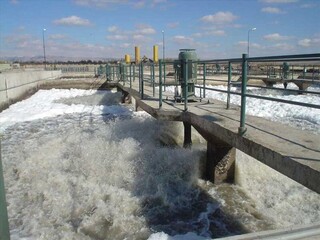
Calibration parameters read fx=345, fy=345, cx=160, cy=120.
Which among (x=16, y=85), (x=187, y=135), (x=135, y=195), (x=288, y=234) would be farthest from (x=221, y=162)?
(x=16, y=85)

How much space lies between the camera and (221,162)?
7391mm

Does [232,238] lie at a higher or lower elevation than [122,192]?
higher

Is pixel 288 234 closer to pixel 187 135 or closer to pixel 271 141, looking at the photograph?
pixel 271 141

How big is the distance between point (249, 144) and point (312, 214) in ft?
7.12

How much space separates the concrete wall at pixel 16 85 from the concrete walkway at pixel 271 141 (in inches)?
490

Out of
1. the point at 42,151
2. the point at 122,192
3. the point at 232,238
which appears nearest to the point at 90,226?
the point at 122,192

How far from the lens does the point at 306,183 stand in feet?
11.4

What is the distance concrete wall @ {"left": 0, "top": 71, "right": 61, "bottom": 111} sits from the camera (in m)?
16.9

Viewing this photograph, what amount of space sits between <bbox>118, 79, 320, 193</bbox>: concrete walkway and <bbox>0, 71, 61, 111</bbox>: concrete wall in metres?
12.4

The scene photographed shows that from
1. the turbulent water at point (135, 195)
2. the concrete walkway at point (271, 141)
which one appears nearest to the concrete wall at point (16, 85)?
the turbulent water at point (135, 195)

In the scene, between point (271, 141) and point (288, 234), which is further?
point (271, 141)

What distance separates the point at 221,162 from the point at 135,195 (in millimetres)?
2050

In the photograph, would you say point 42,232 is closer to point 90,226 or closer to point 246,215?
point 90,226

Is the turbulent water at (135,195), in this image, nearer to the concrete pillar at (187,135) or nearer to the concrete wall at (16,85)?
the concrete pillar at (187,135)
